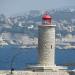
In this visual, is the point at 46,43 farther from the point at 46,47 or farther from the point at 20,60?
the point at 20,60

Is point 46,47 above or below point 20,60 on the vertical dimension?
above

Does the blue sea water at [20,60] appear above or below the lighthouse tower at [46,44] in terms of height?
below

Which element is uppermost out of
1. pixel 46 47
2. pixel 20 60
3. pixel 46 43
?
pixel 46 43

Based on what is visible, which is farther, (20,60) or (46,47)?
(20,60)

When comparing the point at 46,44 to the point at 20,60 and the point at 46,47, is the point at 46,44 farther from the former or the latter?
the point at 20,60

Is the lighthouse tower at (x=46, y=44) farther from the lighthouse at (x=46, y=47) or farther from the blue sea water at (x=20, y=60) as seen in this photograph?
the blue sea water at (x=20, y=60)

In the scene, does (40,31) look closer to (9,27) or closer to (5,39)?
(5,39)

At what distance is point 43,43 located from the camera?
2011 cm

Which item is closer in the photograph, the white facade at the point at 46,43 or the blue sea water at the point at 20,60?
the white facade at the point at 46,43

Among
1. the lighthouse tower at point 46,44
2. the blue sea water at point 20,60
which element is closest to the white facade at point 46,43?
the lighthouse tower at point 46,44

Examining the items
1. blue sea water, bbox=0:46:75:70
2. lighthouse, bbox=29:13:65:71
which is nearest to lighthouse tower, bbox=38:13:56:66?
lighthouse, bbox=29:13:65:71

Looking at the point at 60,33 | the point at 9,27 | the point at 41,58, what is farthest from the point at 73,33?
the point at 41,58

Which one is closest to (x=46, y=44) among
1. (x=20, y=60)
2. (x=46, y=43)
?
(x=46, y=43)

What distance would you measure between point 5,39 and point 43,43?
124318mm
